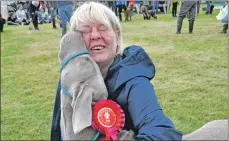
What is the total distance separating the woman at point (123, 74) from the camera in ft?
5.11

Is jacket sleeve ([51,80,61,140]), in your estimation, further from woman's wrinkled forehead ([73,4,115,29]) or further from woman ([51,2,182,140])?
woman's wrinkled forehead ([73,4,115,29])

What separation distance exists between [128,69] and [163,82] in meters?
4.48

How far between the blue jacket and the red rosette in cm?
6

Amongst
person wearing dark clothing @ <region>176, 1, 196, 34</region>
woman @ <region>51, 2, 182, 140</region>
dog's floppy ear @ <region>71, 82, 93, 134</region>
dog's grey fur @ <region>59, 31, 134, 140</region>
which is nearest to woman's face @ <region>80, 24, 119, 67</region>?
woman @ <region>51, 2, 182, 140</region>

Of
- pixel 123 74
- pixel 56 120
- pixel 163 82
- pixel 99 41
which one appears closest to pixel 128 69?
pixel 123 74

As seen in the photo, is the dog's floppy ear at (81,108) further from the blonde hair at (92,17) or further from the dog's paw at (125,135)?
the blonde hair at (92,17)

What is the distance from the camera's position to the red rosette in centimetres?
161

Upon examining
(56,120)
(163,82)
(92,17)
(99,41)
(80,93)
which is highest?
(92,17)

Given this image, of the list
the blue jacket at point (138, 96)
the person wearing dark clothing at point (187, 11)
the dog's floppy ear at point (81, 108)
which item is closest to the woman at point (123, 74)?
the blue jacket at point (138, 96)

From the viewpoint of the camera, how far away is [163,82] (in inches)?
242

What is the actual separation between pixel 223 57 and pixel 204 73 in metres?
1.23

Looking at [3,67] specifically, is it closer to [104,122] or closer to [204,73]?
[204,73]

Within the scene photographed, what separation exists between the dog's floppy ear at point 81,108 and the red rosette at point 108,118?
3 centimetres

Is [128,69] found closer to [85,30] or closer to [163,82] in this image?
[85,30]
